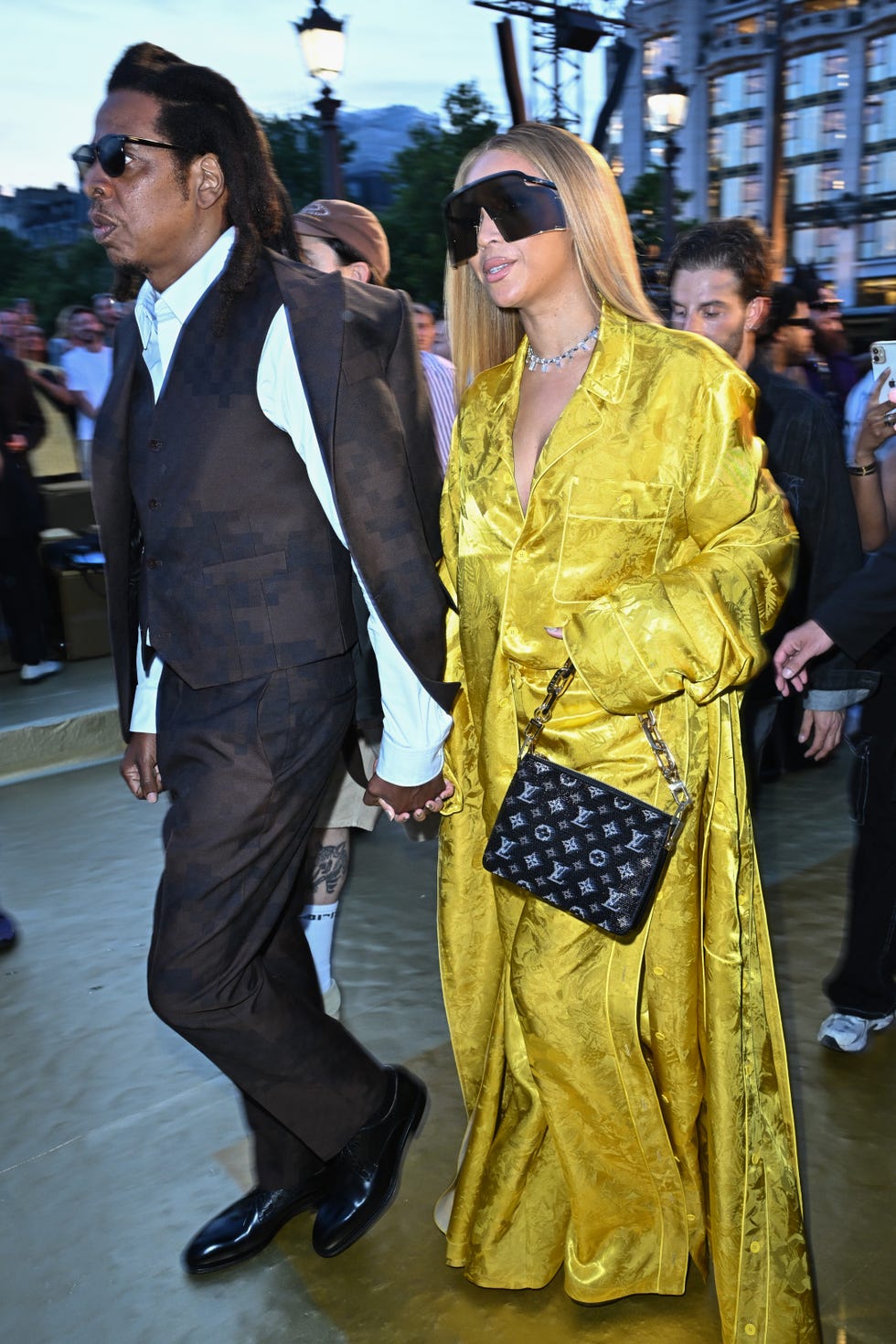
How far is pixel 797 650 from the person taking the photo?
8.68ft

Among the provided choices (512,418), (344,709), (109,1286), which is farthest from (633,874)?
(109,1286)

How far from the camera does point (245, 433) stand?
6.91 feet

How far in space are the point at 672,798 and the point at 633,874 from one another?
0.16 meters

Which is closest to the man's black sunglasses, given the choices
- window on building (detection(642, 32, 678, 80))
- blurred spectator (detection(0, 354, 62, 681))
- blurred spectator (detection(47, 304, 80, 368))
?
blurred spectator (detection(0, 354, 62, 681))

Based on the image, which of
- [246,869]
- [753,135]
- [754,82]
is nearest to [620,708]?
[246,869]

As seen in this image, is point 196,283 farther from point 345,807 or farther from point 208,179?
point 345,807

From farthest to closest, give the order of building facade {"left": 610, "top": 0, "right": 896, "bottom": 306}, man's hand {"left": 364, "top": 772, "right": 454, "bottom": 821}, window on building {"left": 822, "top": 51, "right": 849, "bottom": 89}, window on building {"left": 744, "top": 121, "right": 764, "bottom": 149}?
window on building {"left": 744, "top": 121, "right": 764, "bottom": 149} < window on building {"left": 822, "top": 51, "right": 849, "bottom": 89} < building facade {"left": 610, "top": 0, "right": 896, "bottom": 306} < man's hand {"left": 364, "top": 772, "right": 454, "bottom": 821}

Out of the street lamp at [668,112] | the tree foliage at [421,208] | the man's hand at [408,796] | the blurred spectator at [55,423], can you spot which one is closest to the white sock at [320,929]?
the man's hand at [408,796]

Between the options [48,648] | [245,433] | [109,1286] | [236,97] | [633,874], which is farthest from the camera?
[48,648]

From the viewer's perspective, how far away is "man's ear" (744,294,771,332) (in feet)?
11.3

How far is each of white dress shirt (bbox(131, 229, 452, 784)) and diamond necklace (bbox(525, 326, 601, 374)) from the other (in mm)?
442

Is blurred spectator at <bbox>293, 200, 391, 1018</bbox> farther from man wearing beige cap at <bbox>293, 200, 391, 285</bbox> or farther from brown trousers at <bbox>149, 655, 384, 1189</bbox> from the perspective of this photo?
brown trousers at <bbox>149, 655, 384, 1189</bbox>

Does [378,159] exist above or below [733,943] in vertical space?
above

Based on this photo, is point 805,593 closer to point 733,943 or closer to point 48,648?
point 733,943
